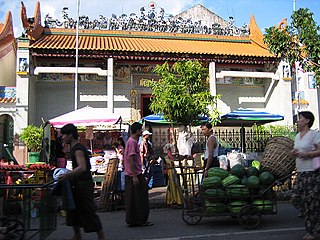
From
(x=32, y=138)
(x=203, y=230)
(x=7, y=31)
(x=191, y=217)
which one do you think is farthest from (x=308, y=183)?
(x=7, y=31)

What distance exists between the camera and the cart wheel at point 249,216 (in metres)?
5.85

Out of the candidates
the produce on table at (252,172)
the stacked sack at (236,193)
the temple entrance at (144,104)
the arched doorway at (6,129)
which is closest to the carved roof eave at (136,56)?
the temple entrance at (144,104)

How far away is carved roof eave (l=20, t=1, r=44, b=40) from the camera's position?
16766 millimetres

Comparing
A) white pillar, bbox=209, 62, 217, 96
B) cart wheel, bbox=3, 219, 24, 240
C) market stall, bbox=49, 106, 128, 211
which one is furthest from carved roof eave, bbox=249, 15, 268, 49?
cart wheel, bbox=3, 219, 24, 240

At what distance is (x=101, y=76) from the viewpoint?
18031 mm

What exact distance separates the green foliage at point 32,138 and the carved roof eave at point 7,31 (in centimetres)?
575

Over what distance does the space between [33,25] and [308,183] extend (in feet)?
51.7

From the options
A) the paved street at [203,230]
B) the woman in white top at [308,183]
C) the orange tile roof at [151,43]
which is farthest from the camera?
the orange tile roof at [151,43]

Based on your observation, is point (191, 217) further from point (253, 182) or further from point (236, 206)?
point (253, 182)

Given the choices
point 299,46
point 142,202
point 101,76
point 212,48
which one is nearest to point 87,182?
point 142,202

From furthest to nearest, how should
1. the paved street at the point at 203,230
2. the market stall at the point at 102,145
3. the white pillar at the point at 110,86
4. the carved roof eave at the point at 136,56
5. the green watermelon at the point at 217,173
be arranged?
the white pillar at the point at 110,86 < the carved roof eave at the point at 136,56 < the market stall at the point at 102,145 < the green watermelon at the point at 217,173 < the paved street at the point at 203,230

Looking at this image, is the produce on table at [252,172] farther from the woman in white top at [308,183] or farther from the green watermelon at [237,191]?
the woman in white top at [308,183]

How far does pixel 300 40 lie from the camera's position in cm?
1018

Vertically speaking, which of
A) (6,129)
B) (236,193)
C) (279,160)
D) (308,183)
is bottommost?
(236,193)
